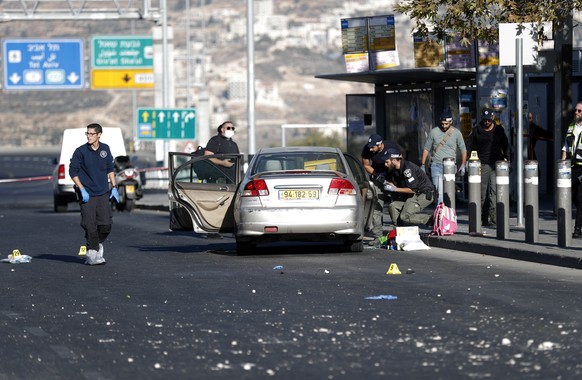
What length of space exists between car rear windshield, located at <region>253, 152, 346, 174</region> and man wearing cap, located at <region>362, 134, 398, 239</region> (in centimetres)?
115

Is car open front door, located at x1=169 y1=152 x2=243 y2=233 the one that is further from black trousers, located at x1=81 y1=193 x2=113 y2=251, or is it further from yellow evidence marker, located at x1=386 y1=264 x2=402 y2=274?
yellow evidence marker, located at x1=386 y1=264 x2=402 y2=274

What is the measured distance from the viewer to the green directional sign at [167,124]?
48.6m

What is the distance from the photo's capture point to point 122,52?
5909cm

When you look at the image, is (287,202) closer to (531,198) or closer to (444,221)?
(444,221)

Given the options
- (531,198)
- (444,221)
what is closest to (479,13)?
(444,221)

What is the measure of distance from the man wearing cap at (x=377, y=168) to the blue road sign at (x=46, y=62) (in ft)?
138

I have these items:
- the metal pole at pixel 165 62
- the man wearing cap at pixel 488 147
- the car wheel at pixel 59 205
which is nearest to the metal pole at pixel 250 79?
the car wheel at pixel 59 205

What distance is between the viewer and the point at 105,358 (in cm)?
973

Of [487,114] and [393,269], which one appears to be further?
[487,114]

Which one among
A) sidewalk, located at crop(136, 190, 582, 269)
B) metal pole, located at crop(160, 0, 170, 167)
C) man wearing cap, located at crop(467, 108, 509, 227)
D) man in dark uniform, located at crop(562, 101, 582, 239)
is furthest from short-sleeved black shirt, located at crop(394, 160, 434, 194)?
metal pole, located at crop(160, 0, 170, 167)

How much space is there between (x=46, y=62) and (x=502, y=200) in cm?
4469

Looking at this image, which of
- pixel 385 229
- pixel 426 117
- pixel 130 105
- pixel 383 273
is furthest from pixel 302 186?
Result: pixel 130 105

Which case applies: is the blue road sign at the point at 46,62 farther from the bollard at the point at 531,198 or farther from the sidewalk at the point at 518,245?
the bollard at the point at 531,198

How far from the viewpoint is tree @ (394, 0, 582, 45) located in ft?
71.6
